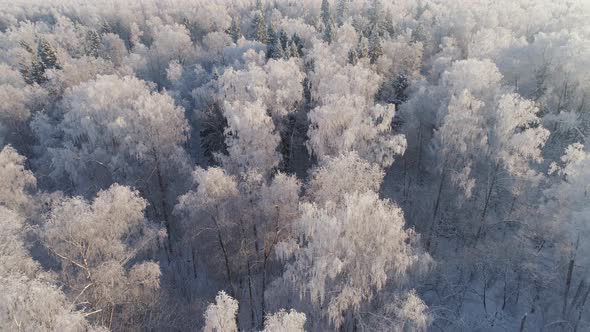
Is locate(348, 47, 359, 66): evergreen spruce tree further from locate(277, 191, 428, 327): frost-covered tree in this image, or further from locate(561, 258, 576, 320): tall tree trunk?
locate(561, 258, 576, 320): tall tree trunk

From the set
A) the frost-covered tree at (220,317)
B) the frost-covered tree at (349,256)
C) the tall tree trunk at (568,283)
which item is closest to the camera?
the frost-covered tree at (220,317)

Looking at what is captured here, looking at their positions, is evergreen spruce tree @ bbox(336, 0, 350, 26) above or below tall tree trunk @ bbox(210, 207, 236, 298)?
above

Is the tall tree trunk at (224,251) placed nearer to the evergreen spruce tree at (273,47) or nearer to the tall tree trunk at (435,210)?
the tall tree trunk at (435,210)

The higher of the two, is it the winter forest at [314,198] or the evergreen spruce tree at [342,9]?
the evergreen spruce tree at [342,9]

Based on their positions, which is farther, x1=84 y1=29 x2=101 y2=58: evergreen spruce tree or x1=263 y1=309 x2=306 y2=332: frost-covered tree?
x1=84 y1=29 x2=101 y2=58: evergreen spruce tree

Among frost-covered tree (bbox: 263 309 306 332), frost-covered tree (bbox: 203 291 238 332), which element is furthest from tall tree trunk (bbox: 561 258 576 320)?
frost-covered tree (bbox: 203 291 238 332)

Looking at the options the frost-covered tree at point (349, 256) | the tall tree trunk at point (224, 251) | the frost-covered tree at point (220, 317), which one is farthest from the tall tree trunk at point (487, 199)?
the frost-covered tree at point (220, 317)

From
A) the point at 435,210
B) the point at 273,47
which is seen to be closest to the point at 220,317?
the point at 435,210

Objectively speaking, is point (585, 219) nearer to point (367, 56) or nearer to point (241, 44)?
point (367, 56)

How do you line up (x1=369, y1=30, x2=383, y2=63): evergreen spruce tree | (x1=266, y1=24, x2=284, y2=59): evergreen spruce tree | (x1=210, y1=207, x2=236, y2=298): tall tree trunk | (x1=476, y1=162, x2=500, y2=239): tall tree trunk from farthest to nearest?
(x1=369, y1=30, x2=383, y2=63): evergreen spruce tree, (x1=266, y1=24, x2=284, y2=59): evergreen spruce tree, (x1=476, y1=162, x2=500, y2=239): tall tree trunk, (x1=210, y1=207, x2=236, y2=298): tall tree trunk

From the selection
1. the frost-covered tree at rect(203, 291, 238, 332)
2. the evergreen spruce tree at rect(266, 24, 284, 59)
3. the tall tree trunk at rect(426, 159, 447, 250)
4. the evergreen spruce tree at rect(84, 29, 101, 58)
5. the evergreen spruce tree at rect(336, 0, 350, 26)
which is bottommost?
the tall tree trunk at rect(426, 159, 447, 250)
